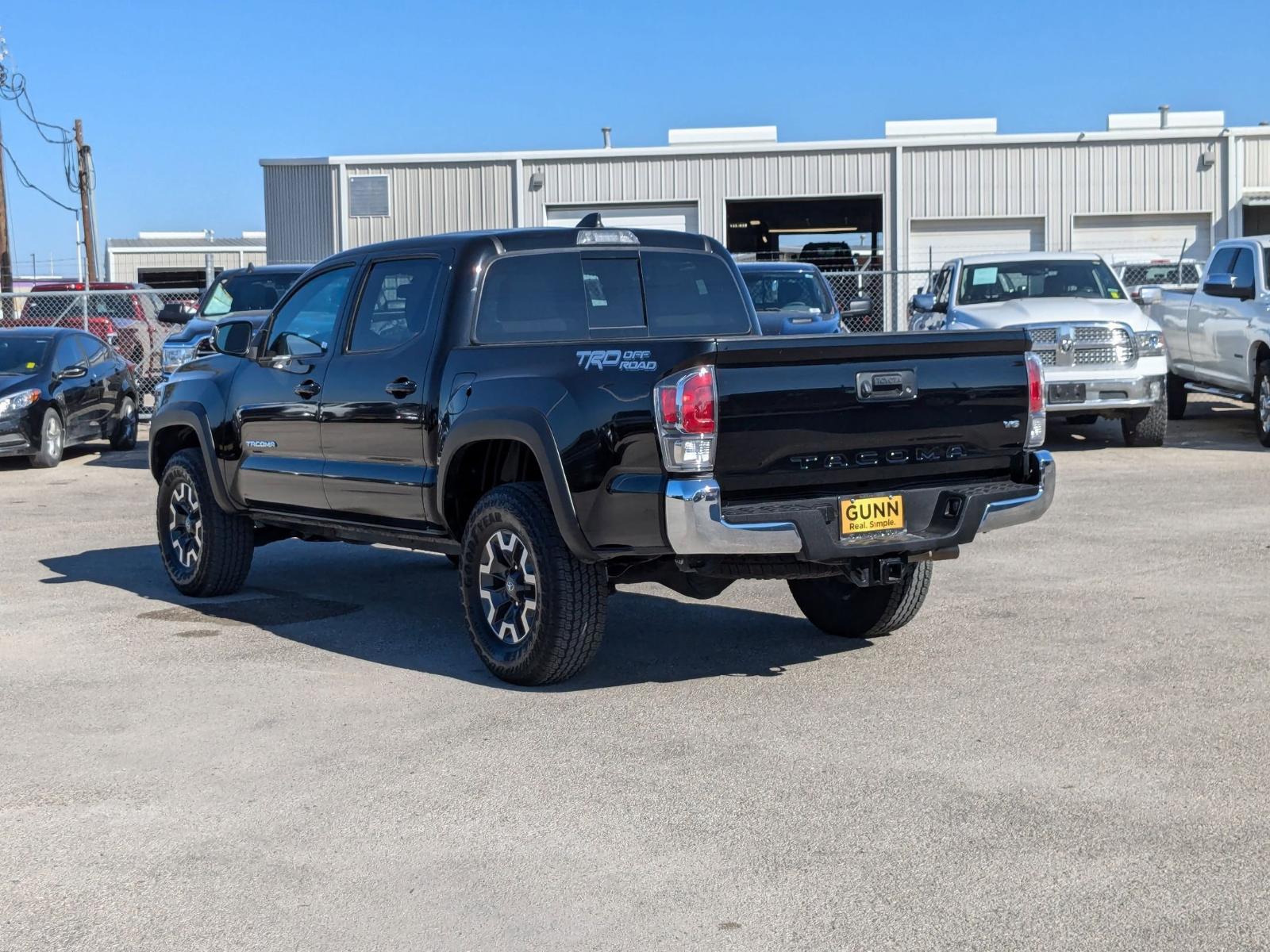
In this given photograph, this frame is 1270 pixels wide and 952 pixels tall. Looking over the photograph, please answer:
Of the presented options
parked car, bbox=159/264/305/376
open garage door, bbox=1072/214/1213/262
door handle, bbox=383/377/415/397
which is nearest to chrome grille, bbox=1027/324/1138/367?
parked car, bbox=159/264/305/376

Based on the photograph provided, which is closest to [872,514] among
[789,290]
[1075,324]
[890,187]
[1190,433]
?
[1075,324]

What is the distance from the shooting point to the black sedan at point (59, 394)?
17.0m

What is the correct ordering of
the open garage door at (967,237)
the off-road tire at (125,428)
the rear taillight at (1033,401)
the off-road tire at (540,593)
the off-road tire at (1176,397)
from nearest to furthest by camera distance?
the off-road tire at (540,593), the rear taillight at (1033,401), the off-road tire at (1176,397), the off-road tire at (125,428), the open garage door at (967,237)

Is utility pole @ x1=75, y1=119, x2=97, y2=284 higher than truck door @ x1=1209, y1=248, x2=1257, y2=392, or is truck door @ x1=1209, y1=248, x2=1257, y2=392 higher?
utility pole @ x1=75, y1=119, x2=97, y2=284

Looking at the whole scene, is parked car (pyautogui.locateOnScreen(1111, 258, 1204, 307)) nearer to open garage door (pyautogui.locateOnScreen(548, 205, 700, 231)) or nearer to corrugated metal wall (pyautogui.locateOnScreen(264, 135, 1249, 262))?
corrugated metal wall (pyautogui.locateOnScreen(264, 135, 1249, 262))

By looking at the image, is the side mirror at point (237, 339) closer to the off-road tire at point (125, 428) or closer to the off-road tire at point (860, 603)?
the off-road tire at point (860, 603)

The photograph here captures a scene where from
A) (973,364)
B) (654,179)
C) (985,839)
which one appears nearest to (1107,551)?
(973,364)

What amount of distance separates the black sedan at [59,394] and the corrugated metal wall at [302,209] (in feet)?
53.0

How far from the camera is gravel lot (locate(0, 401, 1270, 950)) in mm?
4219

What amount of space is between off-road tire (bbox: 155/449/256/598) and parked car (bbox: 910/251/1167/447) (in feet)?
26.3

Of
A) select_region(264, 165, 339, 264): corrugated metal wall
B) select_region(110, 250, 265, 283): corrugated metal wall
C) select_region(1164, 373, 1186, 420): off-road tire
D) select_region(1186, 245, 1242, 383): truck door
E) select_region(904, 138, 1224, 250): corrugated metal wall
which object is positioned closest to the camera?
select_region(1186, 245, 1242, 383): truck door

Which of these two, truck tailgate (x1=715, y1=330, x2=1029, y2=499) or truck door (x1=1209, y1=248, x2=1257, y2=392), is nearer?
truck tailgate (x1=715, y1=330, x2=1029, y2=499)

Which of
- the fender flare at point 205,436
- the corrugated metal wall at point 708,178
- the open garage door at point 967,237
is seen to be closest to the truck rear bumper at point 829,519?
the fender flare at point 205,436

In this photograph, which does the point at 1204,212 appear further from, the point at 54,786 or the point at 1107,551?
the point at 54,786
